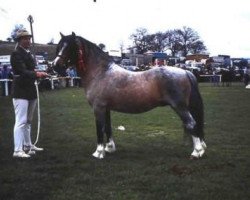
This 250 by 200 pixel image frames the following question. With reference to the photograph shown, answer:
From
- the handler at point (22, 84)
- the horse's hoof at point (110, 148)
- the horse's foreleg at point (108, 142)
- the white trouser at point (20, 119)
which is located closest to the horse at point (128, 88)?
the horse's foreleg at point (108, 142)

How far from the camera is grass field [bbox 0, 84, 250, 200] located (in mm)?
6367

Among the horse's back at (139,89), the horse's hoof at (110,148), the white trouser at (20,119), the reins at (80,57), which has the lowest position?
the horse's hoof at (110,148)

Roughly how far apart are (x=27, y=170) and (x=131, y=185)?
6.73 feet

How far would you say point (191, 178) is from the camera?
7086 mm

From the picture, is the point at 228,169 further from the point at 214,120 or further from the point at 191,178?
the point at 214,120

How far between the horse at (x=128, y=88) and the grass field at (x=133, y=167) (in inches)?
24.2

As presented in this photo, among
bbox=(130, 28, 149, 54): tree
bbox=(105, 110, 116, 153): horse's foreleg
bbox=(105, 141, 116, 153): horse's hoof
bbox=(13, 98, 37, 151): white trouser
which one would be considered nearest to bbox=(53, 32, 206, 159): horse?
bbox=(105, 110, 116, 153): horse's foreleg

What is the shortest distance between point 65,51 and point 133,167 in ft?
8.73

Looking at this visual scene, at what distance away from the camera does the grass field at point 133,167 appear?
6367mm

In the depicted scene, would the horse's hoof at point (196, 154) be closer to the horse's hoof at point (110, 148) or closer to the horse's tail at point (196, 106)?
the horse's tail at point (196, 106)

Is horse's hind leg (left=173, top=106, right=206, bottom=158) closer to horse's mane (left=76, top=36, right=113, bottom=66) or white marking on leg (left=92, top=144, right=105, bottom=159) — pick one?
white marking on leg (left=92, top=144, right=105, bottom=159)

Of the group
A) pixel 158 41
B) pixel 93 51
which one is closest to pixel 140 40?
pixel 158 41

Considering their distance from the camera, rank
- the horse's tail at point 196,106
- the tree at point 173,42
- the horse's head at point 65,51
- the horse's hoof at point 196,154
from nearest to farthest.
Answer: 1. the horse's hoof at point 196,154
2. the horse's tail at point 196,106
3. the horse's head at point 65,51
4. the tree at point 173,42

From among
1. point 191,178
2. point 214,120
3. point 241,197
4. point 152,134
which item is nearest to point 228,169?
point 191,178
